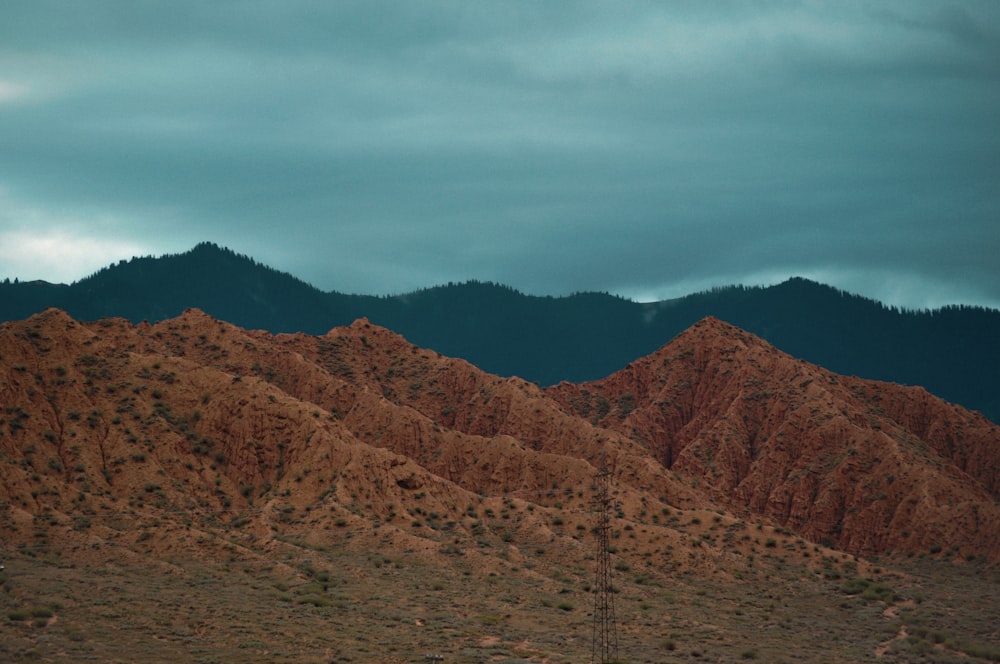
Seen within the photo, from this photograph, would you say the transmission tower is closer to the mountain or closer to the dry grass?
the dry grass

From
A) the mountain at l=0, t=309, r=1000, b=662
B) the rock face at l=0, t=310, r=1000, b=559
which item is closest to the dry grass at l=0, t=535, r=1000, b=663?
the mountain at l=0, t=309, r=1000, b=662

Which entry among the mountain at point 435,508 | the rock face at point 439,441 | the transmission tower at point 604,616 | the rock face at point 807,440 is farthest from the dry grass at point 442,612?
the rock face at point 807,440

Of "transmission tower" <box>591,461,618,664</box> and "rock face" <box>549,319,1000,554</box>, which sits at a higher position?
"rock face" <box>549,319,1000,554</box>

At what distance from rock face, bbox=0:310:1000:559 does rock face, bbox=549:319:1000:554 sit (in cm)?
25

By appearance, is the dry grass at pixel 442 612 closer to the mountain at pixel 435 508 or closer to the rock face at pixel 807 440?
the mountain at pixel 435 508

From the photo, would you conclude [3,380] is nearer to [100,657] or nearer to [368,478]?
[368,478]

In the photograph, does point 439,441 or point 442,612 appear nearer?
point 442,612

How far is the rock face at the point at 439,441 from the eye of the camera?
86938 mm

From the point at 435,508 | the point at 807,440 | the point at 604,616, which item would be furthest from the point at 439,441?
the point at 604,616

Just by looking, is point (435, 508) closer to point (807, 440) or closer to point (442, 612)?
point (442, 612)

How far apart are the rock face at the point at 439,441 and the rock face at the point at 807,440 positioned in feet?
0.82

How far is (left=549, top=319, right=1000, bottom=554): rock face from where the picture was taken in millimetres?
121938

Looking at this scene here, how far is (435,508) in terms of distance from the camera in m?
92.9

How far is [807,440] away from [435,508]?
54.8 meters
